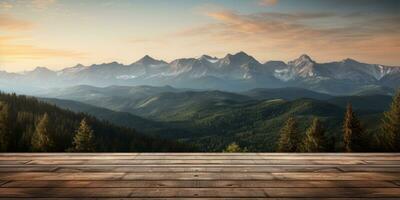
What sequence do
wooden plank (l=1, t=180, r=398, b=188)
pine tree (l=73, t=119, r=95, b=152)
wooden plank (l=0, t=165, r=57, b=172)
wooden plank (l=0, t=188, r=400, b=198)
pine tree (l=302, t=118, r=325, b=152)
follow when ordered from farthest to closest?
pine tree (l=302, t=118, r=325, b=152)
pine tree (l=73, t=119, r=95, b=152)
wooden plank (l=0, t=165, r=57, b=172)
wooden plank (l=1, t=180, r=398, b=188)
wooden plank (l=0, t=188, r=400, b=198)

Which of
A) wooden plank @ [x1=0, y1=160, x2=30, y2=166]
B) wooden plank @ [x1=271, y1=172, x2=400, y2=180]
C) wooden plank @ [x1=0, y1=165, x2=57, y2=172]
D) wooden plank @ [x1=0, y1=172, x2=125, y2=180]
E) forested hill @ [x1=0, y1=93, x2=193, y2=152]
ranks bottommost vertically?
forested hill @ [x1=0, y1=93, x2=193, y2=152]

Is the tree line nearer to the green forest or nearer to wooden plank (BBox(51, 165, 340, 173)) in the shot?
the green forest

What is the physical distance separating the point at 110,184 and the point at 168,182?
0.67m

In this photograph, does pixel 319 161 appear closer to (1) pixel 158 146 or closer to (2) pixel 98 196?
(2) pixel 98 196

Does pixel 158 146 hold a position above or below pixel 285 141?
below

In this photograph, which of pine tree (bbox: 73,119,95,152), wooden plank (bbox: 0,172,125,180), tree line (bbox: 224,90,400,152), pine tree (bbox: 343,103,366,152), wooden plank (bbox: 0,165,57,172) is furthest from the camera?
pine tree (bbox: 343,103,366,152)

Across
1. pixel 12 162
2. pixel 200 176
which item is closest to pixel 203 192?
pixel 200 176

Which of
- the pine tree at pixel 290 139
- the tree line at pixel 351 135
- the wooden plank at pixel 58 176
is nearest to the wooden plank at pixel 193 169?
the wooden plank at pixel 58 176

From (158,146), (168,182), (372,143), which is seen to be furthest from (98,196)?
(158,146)

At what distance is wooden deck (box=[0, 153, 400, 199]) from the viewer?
13.5 ft

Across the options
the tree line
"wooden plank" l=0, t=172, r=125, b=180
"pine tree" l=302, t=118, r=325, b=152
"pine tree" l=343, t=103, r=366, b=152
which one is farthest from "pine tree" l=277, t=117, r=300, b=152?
"wooden plank" l=0, t=172, r=125, b=180

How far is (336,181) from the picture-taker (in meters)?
4.65

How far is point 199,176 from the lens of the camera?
4.88 m

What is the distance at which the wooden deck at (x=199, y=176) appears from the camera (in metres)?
4.10
